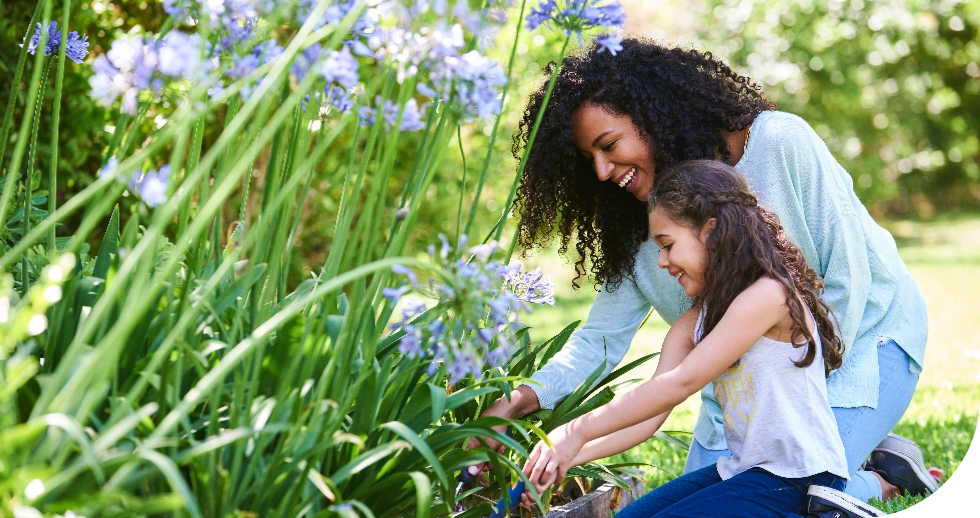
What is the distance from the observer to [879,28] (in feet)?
46.6

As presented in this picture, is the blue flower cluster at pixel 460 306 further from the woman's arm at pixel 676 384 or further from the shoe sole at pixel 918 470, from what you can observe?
the shoe sole at pixel 918 470

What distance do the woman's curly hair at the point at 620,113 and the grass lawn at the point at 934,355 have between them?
16cm

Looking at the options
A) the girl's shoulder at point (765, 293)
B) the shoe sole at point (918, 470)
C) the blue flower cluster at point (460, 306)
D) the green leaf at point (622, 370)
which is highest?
the blue flower cluster at point (460, 306)

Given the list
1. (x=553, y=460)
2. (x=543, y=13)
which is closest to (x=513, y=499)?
(x=553, y=460)

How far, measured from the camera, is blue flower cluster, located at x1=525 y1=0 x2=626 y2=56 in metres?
1.49

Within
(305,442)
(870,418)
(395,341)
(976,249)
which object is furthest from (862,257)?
(976,249)

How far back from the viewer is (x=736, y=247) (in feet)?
7.02

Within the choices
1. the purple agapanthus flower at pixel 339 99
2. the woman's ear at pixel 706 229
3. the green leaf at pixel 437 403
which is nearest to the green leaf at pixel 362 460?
the green leaf at pixel 437 403

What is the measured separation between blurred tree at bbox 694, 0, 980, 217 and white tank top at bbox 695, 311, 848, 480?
1123cm

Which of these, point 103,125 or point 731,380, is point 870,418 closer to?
point 731,380

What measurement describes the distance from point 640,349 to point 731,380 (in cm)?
372

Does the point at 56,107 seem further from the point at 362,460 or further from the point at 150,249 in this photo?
the point at 362,460

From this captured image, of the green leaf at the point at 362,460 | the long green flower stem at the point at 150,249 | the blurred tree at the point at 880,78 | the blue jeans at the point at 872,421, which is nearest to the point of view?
the long green flower stem at the point at 150,249

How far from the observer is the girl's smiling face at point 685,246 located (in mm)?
2182
